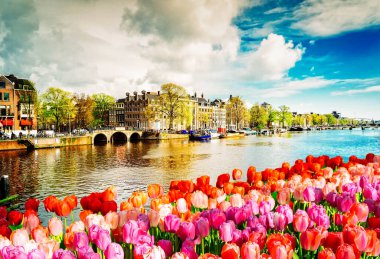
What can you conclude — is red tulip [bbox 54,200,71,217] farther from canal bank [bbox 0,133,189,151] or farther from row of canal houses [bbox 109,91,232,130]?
row of canal houses [bbox 109,91,232,130]

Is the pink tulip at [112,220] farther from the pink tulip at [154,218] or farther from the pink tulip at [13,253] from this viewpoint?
the pink tulip at [13,253]

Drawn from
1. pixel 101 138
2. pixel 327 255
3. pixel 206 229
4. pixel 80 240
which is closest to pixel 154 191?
pixel 206 229

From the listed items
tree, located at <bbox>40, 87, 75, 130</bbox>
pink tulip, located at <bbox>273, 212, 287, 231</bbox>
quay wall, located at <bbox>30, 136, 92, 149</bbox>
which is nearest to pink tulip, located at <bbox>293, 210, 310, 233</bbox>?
pink tulip, located at <bbox>273, 212, 287, 231</bbox>

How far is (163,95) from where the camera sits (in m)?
65.9

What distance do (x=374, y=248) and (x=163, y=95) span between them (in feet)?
210

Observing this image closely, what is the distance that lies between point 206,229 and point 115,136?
68.5m

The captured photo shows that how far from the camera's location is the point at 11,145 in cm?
3872

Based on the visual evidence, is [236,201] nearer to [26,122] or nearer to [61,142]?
[61,142]

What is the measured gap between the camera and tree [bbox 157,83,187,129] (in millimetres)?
65812

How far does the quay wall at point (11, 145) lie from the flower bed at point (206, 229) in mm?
38295

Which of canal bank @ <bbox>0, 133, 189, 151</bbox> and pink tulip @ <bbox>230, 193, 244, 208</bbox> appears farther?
canal bank @ <bbox>0, 133, 189, 151</bbox>

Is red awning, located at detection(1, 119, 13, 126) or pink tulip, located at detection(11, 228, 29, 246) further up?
red awning, located at detection(1, 119, 13, 126)

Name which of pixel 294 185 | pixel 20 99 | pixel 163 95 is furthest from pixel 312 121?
pixel 294 185

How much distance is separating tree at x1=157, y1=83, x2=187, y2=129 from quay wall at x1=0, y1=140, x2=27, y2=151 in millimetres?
30205
